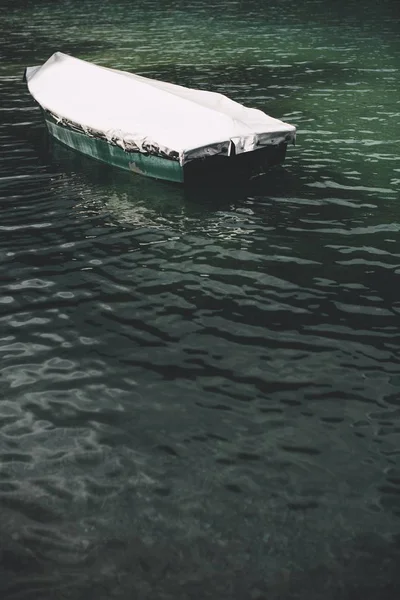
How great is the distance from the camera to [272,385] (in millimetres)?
11500

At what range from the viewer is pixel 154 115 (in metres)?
22.1

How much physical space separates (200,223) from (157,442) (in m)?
9.06

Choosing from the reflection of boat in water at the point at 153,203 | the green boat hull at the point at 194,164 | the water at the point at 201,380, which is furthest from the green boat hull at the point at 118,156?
the water at the point at 201,380

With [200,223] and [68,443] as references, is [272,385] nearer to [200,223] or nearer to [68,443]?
[68,443]

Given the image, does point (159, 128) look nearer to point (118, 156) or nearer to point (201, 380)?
point (118, 156)

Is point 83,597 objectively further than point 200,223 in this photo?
No

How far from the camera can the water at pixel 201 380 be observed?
8195mm

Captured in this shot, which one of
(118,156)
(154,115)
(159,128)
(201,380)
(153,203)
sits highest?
(154,115)

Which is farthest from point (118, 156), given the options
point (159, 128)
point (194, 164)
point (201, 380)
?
point (201, 380)

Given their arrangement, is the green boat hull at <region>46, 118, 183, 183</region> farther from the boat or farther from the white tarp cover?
the white tarp cover

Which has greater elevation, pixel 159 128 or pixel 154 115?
pixel 154 115

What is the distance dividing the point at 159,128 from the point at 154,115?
110 cm

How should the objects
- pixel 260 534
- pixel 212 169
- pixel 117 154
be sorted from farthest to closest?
pixel 117 154 → pixel 212 169 → pixel 260 534

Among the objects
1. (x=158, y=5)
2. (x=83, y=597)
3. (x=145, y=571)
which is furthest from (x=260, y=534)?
(x=158, y=5)
